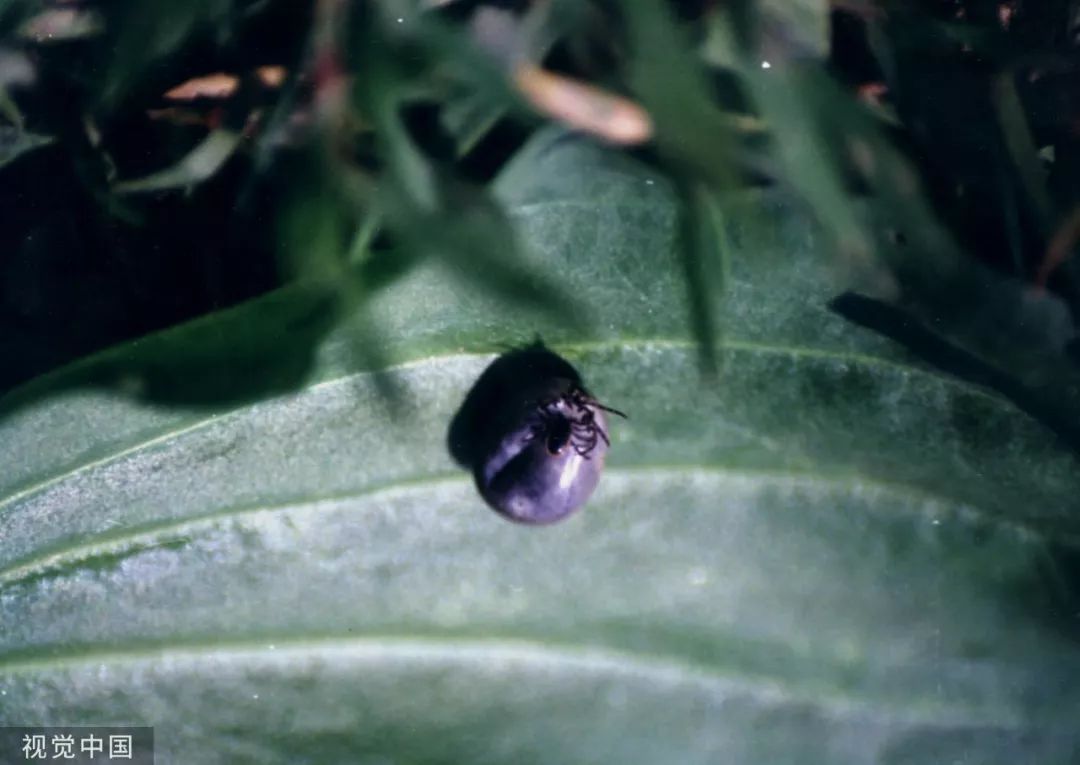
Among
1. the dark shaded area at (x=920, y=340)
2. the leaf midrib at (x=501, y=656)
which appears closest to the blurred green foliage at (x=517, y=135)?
the dark shaded area at (x=920, y=340)

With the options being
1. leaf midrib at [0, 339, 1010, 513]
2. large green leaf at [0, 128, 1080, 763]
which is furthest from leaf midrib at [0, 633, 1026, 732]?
leaf midrib at [0, 339, 1010, 513]

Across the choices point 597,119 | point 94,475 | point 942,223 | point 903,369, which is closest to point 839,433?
point 903,369

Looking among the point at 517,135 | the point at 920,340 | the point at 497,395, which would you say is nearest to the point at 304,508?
the point at 497,395

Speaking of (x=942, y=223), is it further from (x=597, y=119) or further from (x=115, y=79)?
(x=115, y=79)

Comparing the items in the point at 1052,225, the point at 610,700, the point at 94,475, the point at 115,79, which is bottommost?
the point at 610,700

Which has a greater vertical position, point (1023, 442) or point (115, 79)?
point (115, 79)

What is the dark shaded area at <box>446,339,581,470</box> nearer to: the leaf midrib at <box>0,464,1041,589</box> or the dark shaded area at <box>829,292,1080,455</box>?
the leaf midrib at <box>0,464,1041,589</box>

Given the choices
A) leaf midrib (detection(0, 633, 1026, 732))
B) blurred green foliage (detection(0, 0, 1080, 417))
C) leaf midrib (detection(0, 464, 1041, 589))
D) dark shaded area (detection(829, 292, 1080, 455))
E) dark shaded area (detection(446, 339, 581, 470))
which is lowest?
leaf midrib (detection(0, 633, 1026, 732))
